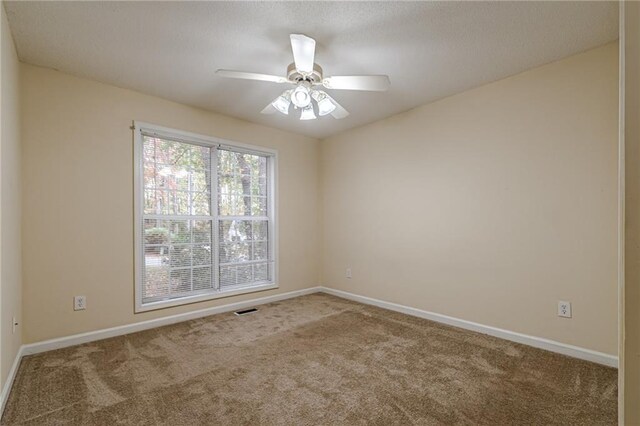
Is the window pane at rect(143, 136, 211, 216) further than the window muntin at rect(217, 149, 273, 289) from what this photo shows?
No

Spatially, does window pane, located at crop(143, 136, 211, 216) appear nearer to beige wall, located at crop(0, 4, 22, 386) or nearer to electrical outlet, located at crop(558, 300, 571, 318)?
beige wall, located at crop(0, 4, 22, 386)

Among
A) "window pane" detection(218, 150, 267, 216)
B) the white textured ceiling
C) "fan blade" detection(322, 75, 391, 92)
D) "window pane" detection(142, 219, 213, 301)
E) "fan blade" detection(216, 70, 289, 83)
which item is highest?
the white textured ceiling

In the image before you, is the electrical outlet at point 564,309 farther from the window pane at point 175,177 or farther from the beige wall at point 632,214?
the window pane at point 175,177

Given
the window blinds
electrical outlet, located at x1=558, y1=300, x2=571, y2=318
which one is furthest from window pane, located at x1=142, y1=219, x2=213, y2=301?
electrical outlet, located at x1=558, y1=300, x2=571, y2=318

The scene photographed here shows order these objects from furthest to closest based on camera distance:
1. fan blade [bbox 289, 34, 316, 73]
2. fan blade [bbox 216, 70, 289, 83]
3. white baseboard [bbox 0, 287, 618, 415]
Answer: white baseboard [bbox 0, 287, 618, 415]
fan blade [bbox 216, 70, 289, 83]
fan blade [bbox 289, 34, 316, 73]

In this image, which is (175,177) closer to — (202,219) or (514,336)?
(202,219)

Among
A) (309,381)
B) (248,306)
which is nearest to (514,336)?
(309,381)

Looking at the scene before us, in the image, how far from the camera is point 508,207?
9.21 ft

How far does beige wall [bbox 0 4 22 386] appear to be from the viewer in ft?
6.19

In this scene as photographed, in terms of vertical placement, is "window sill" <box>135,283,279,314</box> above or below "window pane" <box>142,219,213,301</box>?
below

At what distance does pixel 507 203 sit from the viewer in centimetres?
281

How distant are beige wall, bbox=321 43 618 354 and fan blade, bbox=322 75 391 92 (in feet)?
4.52

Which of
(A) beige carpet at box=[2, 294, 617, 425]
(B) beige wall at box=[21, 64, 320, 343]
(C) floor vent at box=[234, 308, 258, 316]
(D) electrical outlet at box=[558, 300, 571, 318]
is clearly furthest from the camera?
(C) floor vent at box=[234, 308, 258, 316]

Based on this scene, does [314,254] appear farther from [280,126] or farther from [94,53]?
[94,53]
